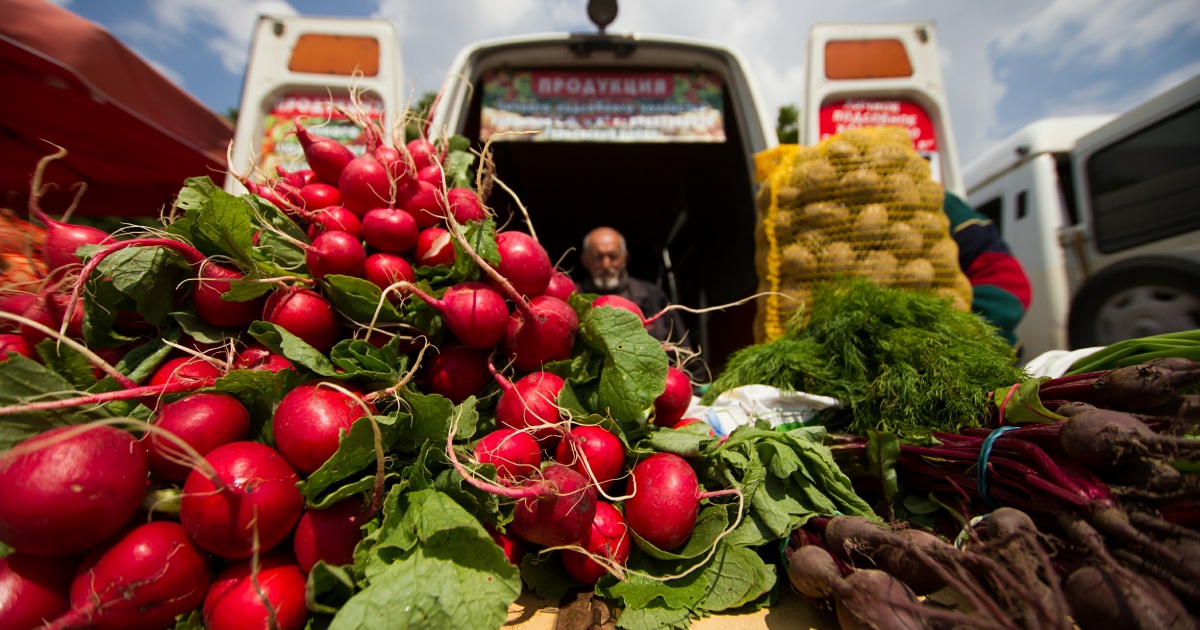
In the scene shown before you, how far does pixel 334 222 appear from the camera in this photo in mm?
1549

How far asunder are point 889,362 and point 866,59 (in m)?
2.34

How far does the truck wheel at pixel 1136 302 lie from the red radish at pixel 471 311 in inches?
204

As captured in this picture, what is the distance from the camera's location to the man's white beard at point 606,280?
414 centimetres

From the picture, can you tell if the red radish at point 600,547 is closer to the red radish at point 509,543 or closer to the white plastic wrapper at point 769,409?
the red radish at point 509,543

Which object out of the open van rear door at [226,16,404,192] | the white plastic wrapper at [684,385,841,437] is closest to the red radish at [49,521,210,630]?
the white plastic wrapper at [684,385,841,437]

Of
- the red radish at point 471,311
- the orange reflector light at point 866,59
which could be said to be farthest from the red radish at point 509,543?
the orange reflector light at point 866,59

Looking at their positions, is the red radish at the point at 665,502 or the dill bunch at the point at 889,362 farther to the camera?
the dill bunch at the point at 889,362

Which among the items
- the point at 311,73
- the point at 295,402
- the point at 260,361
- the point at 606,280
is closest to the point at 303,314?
the point at 260,361

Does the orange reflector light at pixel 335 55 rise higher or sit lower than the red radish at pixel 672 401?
higher

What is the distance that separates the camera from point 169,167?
3.55 metres

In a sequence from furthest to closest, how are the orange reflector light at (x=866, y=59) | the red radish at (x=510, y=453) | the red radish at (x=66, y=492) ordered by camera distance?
the orange reflector light at (x=866, y=59) → the red radish at (x=510, y=453) → the red radish at (x=66, y=492)

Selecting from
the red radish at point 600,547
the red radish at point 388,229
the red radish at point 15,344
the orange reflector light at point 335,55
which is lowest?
the red radish at point 600,547

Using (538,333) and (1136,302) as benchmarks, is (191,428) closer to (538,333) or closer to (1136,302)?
(538,333)

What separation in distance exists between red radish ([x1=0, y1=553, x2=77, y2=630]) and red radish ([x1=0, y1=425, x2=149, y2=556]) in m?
0.05
